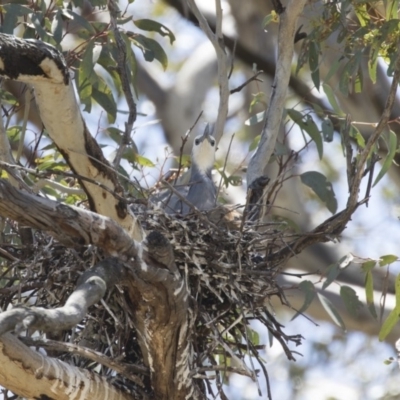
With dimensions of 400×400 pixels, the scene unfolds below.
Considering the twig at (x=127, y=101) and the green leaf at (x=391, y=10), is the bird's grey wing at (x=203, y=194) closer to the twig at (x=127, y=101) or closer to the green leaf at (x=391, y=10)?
the green leaf at (x=391, y=10)

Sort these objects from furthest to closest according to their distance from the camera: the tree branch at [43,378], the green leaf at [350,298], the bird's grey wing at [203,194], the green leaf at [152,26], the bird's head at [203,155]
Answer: the bird's head at [203,155]
the bird's grey wing at [203,194]
the green leaf at [152,26]
the green leaf at [350,298]
the tree branch at [43,378]

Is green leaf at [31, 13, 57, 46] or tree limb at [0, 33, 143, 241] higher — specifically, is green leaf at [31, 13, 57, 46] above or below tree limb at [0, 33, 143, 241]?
above

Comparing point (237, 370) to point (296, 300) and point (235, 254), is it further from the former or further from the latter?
point (296, 300)

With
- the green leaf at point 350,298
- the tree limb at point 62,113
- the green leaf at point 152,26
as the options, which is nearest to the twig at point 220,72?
the green leaf at point 152,26

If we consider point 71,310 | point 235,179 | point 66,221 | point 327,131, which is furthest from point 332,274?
point 71,310

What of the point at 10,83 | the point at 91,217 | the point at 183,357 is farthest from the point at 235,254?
the point at 10,83

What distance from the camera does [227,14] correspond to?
22.4ft

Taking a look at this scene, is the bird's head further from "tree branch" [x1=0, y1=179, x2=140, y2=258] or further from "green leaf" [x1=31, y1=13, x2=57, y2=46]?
"tree branch" [x1=0, y1=179, x2=140, y2=258]

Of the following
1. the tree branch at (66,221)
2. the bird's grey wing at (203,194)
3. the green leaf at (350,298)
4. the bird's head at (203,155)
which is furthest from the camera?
the bird's head at (203,155)

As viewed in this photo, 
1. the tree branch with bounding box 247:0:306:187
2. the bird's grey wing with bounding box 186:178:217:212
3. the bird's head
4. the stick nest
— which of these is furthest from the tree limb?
the bird's head

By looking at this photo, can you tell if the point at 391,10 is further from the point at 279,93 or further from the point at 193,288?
the point at 193,288

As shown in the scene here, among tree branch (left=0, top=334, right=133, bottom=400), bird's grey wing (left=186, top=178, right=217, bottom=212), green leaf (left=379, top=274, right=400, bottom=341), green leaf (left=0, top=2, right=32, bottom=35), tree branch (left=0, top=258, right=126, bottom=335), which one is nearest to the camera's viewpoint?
tree branch (left=0, top=258, right=126, bottom=335)

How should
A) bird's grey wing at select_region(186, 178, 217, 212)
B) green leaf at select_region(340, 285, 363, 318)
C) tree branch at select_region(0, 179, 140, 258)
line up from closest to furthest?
tree branch at select_region(0, 179, 140, 258) < green leaf at select_region(340, 285, 363, 318) < bird's grey wing at select_region(186, 178, 217, 212)

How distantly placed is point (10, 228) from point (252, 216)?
3.10 ft
